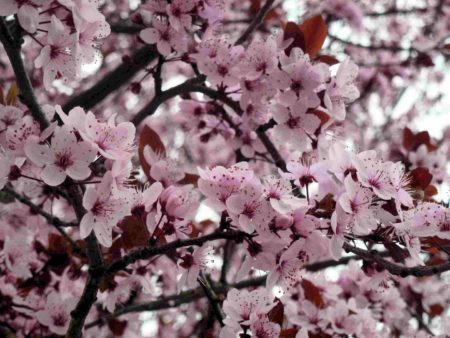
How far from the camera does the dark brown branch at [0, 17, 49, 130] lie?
143 cm

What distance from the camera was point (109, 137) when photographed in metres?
→ 1.38

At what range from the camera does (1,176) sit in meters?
1.38

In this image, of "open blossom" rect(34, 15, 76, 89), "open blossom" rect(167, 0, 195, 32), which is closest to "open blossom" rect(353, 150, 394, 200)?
"open blossom" rect(34, 15, 76, 89)

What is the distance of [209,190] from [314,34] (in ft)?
2.82

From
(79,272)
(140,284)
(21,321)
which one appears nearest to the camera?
(140,284)

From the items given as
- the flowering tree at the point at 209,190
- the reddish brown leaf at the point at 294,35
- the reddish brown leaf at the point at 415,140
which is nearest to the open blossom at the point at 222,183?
the flowering tree at the point at 209,190

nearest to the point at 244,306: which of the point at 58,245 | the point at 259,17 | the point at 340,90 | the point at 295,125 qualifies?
the point at 295,125

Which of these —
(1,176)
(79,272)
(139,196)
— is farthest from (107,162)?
(79,272)

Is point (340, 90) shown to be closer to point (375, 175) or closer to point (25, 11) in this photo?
point (375, 175)

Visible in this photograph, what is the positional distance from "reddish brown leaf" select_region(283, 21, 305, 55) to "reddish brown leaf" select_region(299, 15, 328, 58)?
3 cm

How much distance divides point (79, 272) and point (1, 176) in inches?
36.7

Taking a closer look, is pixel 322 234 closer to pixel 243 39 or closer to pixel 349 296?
pixel 243 39

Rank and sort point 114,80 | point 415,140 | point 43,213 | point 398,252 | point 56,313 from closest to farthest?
point 398,252 < point 43,213 < point 56,313 < point 114,80 < point 415,140

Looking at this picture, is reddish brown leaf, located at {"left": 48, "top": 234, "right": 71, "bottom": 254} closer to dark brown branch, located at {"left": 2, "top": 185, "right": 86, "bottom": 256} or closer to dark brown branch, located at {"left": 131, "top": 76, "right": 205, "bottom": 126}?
dark brown branch, located at {"left": 2, "top": 185, "right": 86, "bottom": 256}
